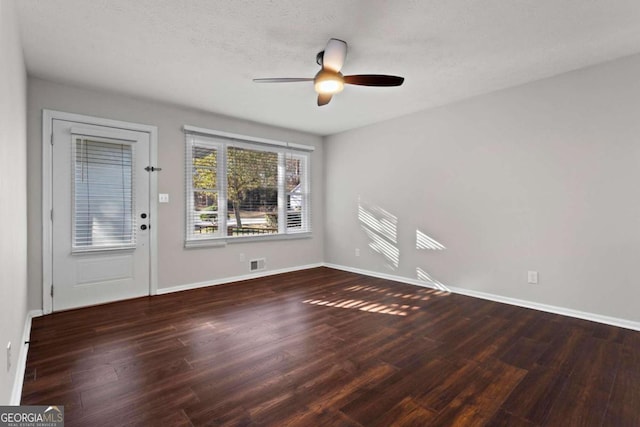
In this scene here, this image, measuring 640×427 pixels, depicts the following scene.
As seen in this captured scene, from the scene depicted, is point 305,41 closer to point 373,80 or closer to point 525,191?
point 373,80

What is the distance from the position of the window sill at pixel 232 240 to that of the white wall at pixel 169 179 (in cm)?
7

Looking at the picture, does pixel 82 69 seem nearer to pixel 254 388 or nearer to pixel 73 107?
pixel 73 107

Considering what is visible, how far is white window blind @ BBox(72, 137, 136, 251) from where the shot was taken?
3.61m

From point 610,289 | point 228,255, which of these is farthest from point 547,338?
point 228,255

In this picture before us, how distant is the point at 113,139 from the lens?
3836 mm

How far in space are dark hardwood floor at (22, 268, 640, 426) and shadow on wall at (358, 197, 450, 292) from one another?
3.04 ft

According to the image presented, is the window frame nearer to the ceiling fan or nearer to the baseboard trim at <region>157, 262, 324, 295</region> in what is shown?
the baseboard trim at <region>157, 262, 324, 295</region>

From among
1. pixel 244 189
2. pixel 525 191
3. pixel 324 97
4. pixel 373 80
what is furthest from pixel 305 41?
pixel 525 191

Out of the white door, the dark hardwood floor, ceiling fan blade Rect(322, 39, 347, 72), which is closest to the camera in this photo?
the dark hardwood floor

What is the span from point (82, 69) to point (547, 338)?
518 centimetres

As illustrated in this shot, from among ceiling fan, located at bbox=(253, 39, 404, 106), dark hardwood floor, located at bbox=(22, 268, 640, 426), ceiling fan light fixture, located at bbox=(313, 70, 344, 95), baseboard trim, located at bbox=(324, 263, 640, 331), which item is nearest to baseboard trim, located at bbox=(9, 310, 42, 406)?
dark hardwood floor, located at bbox=(22, 268, 640, 426)

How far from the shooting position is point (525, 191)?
3.60 m

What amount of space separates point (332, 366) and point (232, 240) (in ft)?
10.1

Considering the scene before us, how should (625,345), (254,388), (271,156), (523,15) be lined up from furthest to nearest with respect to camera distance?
(271,156)
(625,345)
(523,15)
(254,388)
